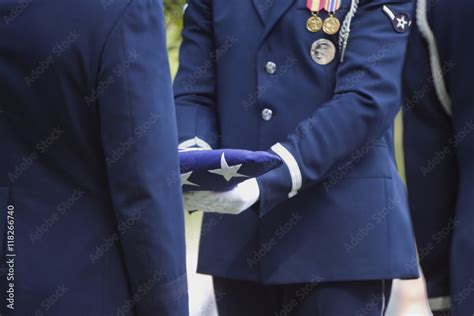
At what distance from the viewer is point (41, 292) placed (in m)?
2.50

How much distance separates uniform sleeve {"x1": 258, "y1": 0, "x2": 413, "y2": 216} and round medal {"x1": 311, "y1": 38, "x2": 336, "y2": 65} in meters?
0.04

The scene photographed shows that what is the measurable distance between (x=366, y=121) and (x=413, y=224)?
0.28 metres

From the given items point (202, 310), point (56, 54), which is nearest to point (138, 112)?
point (56, 54)

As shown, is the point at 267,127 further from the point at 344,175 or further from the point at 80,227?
the point at 80,227

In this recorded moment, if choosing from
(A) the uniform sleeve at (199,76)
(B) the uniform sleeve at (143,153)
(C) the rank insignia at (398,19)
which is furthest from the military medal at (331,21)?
(B) the uniform sleeve at (143,153)

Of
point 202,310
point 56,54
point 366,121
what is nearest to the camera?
point 56,54

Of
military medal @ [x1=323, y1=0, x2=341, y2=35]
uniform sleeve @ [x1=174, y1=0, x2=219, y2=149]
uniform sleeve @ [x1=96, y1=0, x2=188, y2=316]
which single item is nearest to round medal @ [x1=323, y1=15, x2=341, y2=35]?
military medal @ [x1=323, y1=0, x2=341, y2=35]

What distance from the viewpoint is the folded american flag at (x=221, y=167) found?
2.88 meters

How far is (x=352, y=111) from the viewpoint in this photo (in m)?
3.14

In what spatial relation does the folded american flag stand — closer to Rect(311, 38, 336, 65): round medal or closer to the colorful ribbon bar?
A: Rect(311, 38, 336, 65): round medal

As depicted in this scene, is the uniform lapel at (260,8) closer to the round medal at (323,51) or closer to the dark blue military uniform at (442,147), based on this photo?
the round medal at (323,51)

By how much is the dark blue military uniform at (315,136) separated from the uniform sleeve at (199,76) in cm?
3

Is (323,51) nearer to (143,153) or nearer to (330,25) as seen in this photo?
(330,25)

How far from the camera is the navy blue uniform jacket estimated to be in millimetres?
3148
